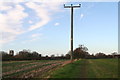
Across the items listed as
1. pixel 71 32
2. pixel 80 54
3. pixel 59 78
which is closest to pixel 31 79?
pixel 59 78

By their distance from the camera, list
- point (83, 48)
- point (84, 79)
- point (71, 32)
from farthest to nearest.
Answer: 1. point (83, 48)
2. point (71, 32)
3. point (84, 79)

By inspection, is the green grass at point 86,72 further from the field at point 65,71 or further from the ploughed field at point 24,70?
the ploughed field at point 24,70

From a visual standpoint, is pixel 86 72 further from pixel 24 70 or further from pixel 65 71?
pixel 24 70

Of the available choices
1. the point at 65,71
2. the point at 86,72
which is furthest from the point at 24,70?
the point at 86,72

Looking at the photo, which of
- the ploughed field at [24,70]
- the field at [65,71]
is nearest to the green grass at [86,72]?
the field at [65,71]

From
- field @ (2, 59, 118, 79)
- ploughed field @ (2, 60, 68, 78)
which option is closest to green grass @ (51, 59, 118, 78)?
field @ (2, 59, 118, 79)

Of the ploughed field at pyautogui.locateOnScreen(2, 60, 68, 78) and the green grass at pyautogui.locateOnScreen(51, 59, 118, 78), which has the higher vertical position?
the green grass at pyautogui.locateOnScreen(51, 59, 118, 78)

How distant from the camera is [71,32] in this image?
44625 millimetres

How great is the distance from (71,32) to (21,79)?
95.5ft

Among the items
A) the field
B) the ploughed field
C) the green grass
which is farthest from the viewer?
the ploughed field

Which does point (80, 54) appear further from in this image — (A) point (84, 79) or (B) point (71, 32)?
(A) point (84, 79)

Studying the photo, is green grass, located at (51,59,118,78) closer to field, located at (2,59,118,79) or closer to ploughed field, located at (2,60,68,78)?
field, located at (2,59,118,79)

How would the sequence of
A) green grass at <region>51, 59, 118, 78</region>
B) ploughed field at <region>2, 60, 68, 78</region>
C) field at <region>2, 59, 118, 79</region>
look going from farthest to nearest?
ploughed field at <region>2, 60, 68, 78</region> → field at <region>2, 59, 118, 79</region> → green grass at <region>51, 59, 118, 78</region>

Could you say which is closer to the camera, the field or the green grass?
the green grass
